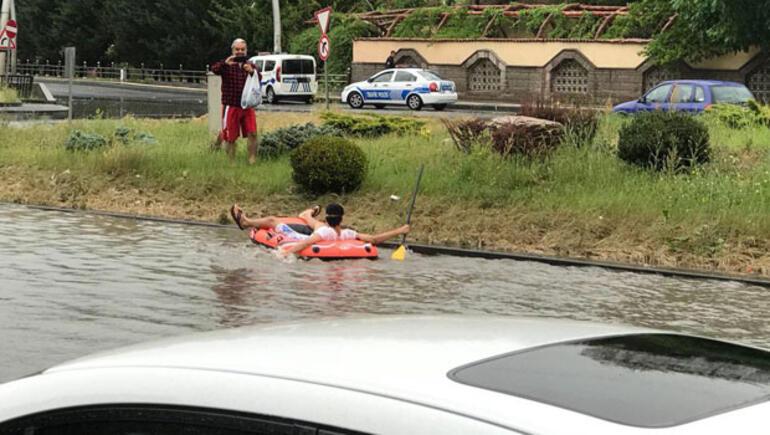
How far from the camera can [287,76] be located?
150ft

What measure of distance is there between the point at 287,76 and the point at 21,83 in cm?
995

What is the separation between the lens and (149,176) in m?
18.6

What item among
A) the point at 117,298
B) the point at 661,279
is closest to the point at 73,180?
the point at 117,298

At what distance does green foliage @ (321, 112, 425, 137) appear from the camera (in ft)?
71.4

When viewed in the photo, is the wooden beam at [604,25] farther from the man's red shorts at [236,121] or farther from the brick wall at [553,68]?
the man's red shorts at [236,121]

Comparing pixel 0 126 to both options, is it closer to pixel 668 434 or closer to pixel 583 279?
pixel 583 279

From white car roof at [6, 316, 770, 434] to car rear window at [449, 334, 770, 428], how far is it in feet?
0.14

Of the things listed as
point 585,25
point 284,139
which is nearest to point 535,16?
point 585,25

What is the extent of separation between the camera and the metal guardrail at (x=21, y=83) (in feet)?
147

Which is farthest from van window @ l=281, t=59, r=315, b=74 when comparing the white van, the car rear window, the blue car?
the car rear window

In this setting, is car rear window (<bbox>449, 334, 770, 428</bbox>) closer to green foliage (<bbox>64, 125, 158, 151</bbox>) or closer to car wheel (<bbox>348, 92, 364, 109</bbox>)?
green foliage (<bbox>64, 125, 158, 151</bbox>)

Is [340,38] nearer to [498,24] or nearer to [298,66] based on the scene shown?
[498,24]

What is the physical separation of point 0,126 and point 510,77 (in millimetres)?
26498

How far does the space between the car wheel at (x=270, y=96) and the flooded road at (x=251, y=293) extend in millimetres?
31884
